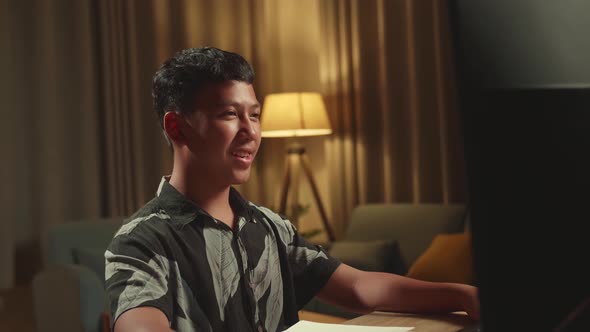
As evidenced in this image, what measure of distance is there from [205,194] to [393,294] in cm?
32

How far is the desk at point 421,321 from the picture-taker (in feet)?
3.20

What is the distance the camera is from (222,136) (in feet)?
3.49

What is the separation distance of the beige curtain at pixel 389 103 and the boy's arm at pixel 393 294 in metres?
2.66

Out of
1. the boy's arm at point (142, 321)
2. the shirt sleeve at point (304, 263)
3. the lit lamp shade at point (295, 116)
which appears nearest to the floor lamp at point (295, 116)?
the lit lamp shade at point (295, 116)

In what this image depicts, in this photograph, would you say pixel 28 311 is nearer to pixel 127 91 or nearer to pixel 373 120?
pixel 127 91

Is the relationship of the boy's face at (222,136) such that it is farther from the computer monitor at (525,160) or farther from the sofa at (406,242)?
the sofa at (406,242)

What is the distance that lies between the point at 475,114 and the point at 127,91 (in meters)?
4.03

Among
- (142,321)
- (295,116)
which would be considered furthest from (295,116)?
(142,321)

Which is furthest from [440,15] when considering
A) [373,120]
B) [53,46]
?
[53,46]

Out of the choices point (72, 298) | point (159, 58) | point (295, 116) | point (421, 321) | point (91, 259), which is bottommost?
point (72, 298)

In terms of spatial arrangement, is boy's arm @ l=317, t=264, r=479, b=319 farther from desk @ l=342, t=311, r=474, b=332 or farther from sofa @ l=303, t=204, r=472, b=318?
sofa @ l=303, t=204, r=472, b=318

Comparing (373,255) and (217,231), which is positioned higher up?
(217,231)

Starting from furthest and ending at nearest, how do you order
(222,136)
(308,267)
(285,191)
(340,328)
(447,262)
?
(285,191) → (447,262) → (308,267) → (222,136) → (340,328)

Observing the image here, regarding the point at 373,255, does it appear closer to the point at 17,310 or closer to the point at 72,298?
the point at 72,298
